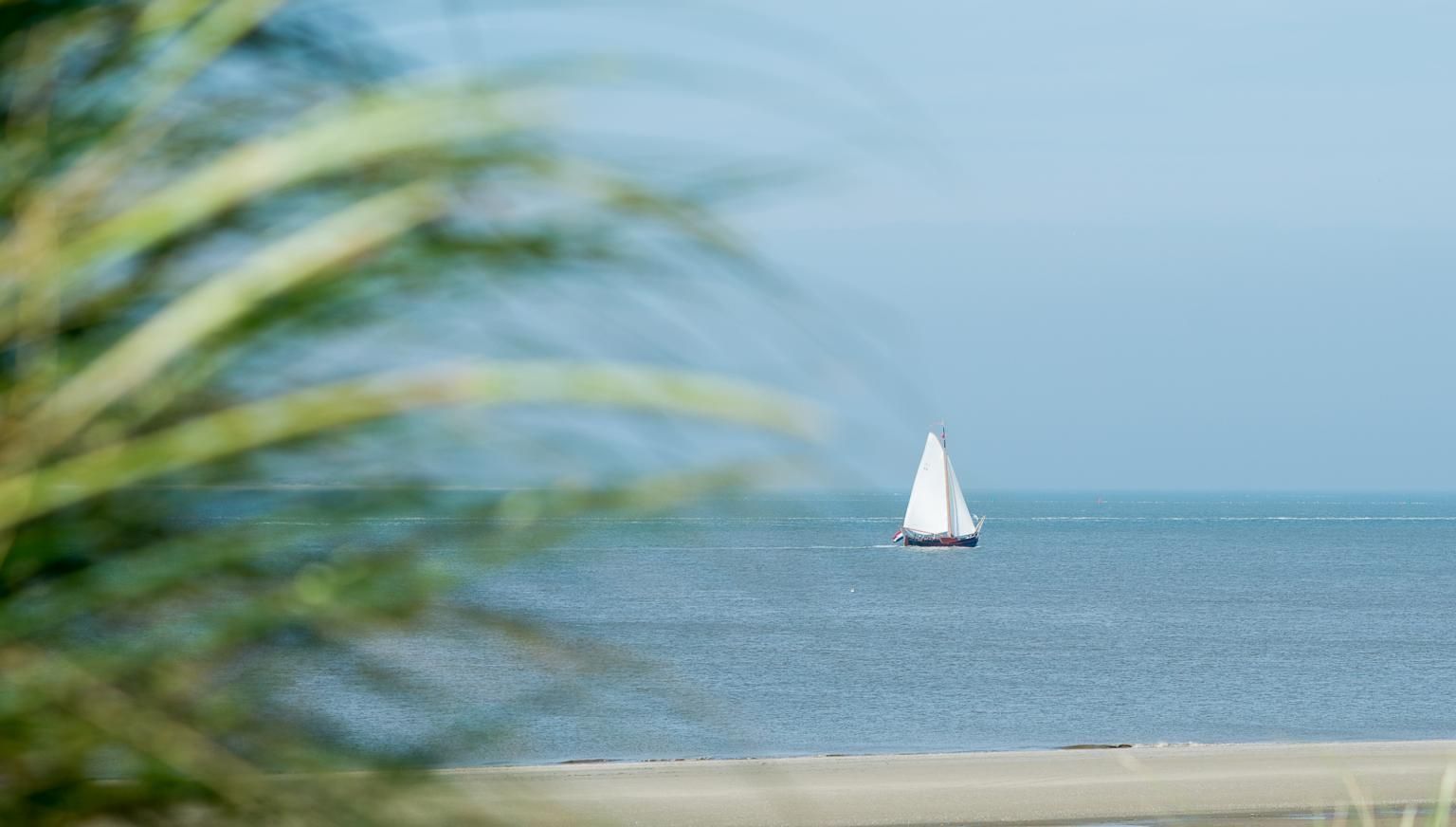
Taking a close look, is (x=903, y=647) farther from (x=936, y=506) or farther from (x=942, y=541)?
(x=942, y=541)

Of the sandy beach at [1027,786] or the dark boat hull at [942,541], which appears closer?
the sandy beach at [1027,786]

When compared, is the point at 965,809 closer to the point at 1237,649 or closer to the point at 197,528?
the point at 197,528

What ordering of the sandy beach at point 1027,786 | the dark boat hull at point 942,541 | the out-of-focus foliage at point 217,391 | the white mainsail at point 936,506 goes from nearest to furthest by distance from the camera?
the out-of-focus foliage at point 217,391
the sandy beach at point 1027,786
the white mainsail at point 936,506
the dark boat hull at point 942,541

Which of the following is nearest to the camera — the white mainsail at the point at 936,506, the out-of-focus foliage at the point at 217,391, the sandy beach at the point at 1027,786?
the out-of-focus foliage at the point at 217,391

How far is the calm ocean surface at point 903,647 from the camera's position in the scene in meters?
0.73

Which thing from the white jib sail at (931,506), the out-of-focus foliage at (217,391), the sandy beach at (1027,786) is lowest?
the sandy beach at (1027,786)

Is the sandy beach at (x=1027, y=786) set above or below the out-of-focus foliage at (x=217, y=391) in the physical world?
below


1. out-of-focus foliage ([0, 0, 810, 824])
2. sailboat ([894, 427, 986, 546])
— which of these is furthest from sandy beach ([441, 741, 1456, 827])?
sailboat ([894, 427, 986, 546])

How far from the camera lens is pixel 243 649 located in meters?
0.71

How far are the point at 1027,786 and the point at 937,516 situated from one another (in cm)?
6868

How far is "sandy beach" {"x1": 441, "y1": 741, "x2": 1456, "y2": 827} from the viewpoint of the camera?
18.3 meters

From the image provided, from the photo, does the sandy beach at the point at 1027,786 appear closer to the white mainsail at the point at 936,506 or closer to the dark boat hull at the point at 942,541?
the white mainsail at the point at 936,506

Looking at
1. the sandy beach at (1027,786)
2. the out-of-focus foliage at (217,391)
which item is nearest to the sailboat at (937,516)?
the sandy beach at (1027,786)

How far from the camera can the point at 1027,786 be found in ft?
66.2
